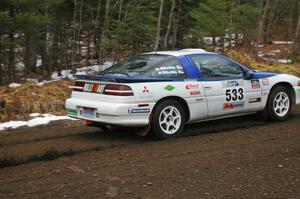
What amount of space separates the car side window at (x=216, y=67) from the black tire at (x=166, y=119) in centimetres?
86

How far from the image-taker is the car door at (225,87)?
26.3 ft

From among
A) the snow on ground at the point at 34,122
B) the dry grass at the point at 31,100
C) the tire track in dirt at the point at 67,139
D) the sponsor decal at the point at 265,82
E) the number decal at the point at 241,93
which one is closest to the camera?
the tire track in dirt at the point at 67,139

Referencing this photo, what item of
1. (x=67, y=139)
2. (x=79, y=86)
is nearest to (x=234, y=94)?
(x=79, y=86)

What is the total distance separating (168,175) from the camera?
5.32 meters

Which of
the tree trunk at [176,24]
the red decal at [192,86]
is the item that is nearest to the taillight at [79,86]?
the red decal at [192,86]

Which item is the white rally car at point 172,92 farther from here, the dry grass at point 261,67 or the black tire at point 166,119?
the dry grass at point 261,67

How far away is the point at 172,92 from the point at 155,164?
1934mm

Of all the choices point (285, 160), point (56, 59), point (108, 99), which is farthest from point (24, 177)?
point (56, 59)

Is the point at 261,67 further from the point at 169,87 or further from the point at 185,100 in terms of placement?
the point at 169,87

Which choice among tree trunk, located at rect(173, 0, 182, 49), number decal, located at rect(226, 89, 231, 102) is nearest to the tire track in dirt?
number decal, located at rect(226, 89, 231, 102)

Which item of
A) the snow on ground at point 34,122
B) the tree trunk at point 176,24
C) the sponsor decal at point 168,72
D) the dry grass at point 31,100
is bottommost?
the snow on ground at point 34,122

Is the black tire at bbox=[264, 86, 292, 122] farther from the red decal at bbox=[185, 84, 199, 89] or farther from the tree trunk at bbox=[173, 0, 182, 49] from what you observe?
the tree trunk at bbox=[173, 0, 182, 49]

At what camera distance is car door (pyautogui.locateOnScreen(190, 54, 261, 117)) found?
8.02m

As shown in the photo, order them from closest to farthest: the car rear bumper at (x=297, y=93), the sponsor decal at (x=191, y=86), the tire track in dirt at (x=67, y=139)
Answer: the tire track in dirt at (x=67, y=139)
the sponsor decal at (x=191, y=86)
the car rear bumper at (x=297, y=93)
